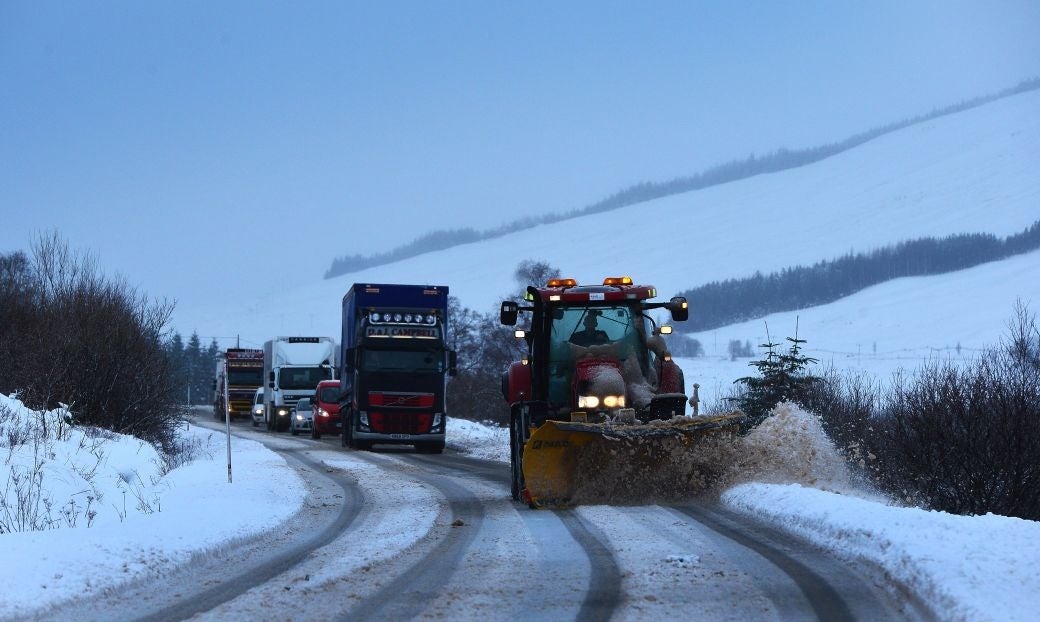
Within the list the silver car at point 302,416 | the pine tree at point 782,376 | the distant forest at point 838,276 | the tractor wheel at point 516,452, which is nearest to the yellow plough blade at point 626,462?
the tractor wheel at point 516,452

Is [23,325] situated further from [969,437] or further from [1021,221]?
[1021,221]

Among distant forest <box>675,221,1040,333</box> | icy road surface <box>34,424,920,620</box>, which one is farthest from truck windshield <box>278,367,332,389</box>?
distant forest <box>675,221,1040,333</box>

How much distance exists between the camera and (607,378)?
13414 millimetres

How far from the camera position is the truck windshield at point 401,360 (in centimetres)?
2842

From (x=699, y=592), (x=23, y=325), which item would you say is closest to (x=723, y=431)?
(x=699, y=592)

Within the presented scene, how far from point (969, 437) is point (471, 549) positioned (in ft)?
28.4

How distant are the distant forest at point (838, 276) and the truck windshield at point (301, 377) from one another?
66.8m

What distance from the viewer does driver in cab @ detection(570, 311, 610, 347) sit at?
14.1m

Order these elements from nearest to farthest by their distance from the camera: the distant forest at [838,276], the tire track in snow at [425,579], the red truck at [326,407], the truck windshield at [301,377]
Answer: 1. the tire track in snow at [425,579]
2. the red truck at [326,407]
3. the truck windshield at [301,377]
4. the distant forest at [838,276]

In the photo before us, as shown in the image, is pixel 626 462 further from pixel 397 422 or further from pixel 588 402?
pixel 397 422

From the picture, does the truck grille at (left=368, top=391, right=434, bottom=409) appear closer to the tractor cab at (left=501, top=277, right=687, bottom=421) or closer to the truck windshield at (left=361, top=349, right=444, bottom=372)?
the truck windshield at (left=361, top=349, right=444, bottom=372)

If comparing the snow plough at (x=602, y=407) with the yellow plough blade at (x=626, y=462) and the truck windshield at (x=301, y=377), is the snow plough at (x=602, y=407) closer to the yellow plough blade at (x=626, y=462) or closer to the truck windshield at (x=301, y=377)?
the yellow plough blade at (x=626, y=462)

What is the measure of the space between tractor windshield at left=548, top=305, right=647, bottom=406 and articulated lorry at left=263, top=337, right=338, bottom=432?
2830cm

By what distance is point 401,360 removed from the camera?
2853 centimetres
